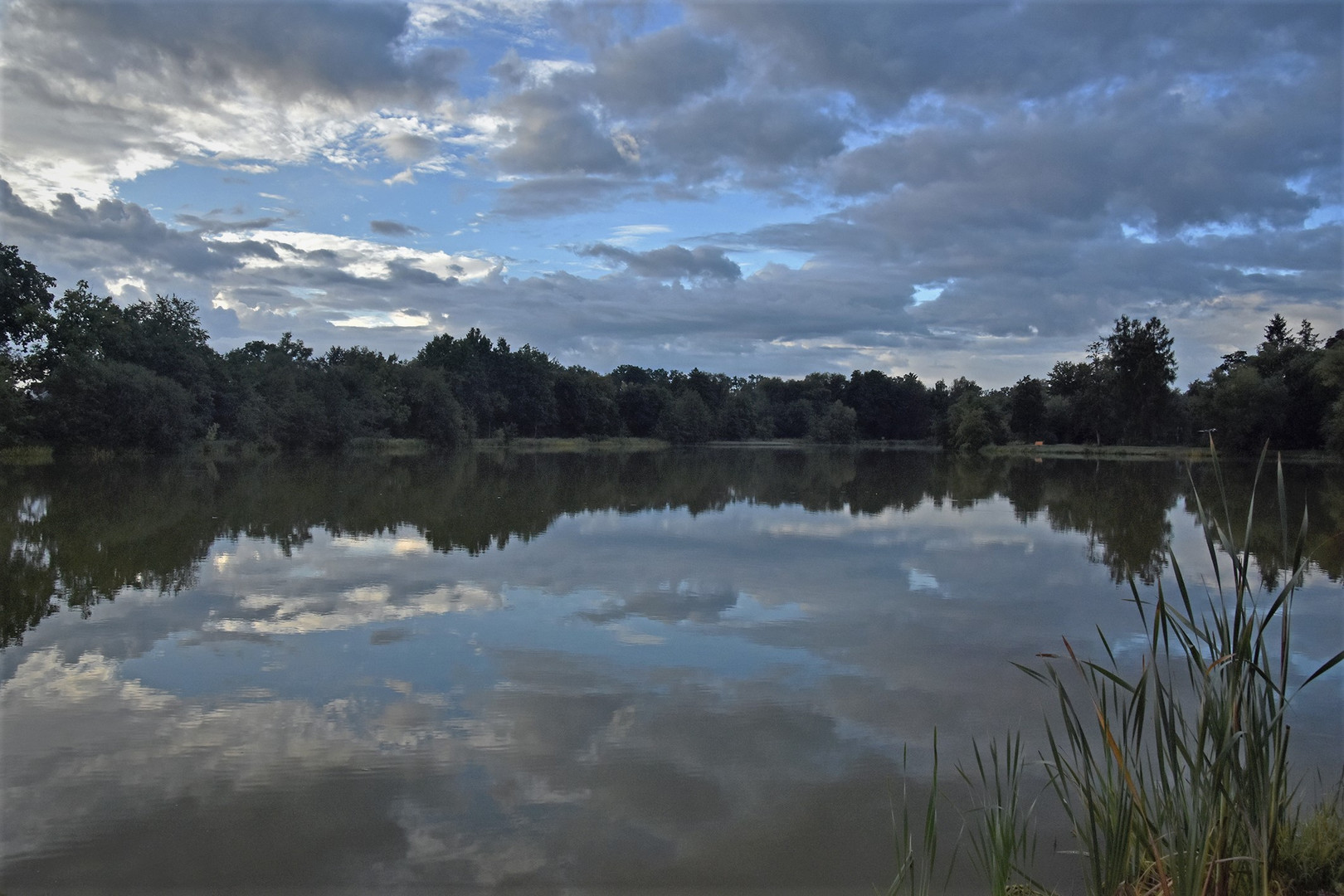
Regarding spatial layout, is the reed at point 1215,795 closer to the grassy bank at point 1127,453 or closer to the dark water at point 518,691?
the dark water at point 518,691

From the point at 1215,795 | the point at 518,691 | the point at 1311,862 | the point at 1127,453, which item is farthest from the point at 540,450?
the point at 1215,795

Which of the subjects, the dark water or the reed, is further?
the dark water

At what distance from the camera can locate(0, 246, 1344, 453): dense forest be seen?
37.0 m

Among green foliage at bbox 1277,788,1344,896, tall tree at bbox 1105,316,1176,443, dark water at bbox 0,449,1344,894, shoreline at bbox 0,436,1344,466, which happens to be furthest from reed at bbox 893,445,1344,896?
tall tree at bbox 1105,316,1176,443

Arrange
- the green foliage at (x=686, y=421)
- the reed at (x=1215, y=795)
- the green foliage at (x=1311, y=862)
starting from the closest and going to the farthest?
the reed at (x=1215, y=795) < the green foliage at (x=1311, y=862) < the green foliage at (x=686, y=421)

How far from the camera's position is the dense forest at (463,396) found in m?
37.0

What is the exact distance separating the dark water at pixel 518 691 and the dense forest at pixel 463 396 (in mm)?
24888

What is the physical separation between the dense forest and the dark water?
2489cm

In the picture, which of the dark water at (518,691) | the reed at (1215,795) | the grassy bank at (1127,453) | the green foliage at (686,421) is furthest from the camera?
the green foliage at (686,421)

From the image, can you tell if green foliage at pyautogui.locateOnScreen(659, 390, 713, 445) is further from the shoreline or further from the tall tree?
the tall tree

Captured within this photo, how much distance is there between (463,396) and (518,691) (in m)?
68.7

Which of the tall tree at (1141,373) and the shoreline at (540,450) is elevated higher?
the tall tree at (1141,373)

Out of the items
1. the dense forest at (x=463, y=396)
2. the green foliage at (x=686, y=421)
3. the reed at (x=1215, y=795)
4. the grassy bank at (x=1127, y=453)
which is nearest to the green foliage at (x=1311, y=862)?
the reed at (x=1215, y=795)

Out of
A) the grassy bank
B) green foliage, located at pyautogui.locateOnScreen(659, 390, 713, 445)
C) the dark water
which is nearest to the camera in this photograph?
the dark water
